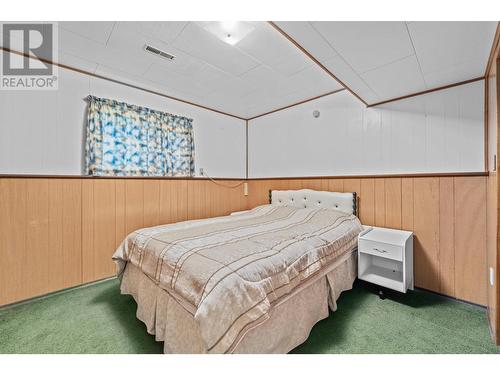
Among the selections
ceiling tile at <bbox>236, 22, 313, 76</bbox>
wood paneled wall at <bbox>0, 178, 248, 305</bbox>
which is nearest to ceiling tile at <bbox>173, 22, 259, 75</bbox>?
ceiling tile at <bbox>236, 22, 313, 76</bbox>

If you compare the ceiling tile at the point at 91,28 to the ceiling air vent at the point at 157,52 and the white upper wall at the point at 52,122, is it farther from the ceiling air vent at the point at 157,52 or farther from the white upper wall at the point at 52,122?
the white upper wall at the point at 52,122

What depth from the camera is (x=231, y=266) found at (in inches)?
45.2

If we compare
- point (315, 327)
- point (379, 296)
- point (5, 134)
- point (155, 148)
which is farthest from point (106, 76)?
point (379, 296)

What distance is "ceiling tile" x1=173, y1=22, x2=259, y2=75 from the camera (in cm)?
172

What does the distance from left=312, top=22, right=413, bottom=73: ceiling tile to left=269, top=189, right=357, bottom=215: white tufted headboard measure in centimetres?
146

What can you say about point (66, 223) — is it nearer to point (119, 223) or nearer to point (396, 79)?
point (119, 223)

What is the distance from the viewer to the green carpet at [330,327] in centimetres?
136

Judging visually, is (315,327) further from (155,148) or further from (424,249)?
(155,148)

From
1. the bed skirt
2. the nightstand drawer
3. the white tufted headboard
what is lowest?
the bed skirt

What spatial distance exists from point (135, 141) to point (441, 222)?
3.36 metres

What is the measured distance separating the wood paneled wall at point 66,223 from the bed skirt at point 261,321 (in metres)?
0.80

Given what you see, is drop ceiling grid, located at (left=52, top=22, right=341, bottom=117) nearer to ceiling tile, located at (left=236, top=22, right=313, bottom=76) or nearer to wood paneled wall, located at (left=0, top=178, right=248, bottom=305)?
ceiling tile, located at (left=236, top=22, right=313, bottom=76)

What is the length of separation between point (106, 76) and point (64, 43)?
21.1 inches

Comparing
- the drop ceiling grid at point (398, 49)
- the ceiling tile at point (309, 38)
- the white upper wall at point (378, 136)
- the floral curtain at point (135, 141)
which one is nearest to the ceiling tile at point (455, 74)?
the drop ceiling grid at point (398, 49)
